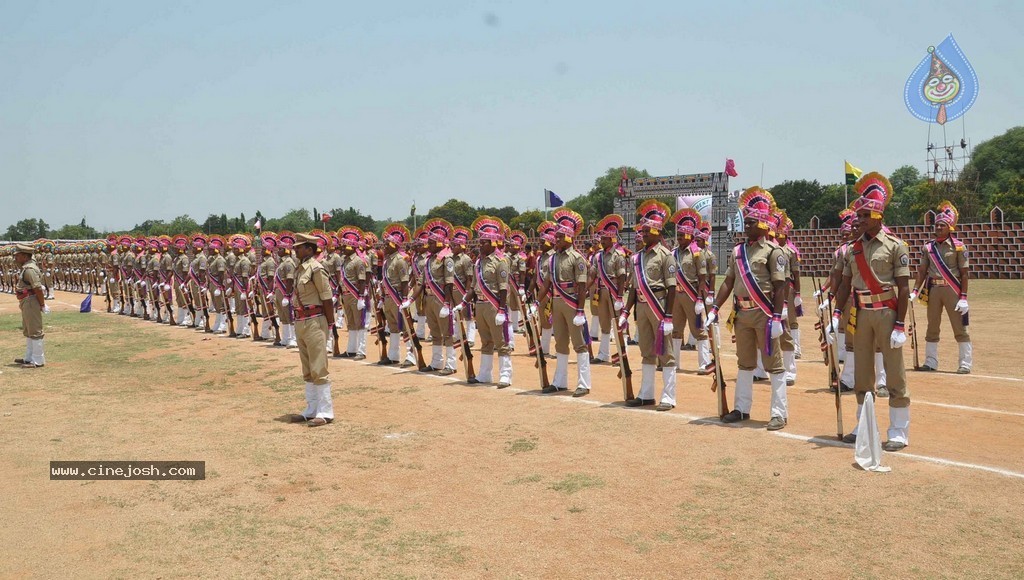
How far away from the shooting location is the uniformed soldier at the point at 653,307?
10258 millimetres

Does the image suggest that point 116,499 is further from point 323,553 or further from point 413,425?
point 413,425

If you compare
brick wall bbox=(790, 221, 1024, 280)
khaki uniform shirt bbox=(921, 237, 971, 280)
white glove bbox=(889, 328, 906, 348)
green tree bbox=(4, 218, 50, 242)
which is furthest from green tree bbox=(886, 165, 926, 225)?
Result: green tree bbox=(4, 218, 50, 242)

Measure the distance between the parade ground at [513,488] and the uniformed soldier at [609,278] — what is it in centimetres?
288

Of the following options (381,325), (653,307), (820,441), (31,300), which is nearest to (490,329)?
Result: (653,307)

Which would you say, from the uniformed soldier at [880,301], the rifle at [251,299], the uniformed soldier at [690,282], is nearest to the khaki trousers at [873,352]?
the uniformed soldier at [880,301]

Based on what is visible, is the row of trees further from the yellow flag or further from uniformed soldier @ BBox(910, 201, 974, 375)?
uniformed soldier @ BBox(910, 201, 974, 375)

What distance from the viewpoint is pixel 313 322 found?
10.3 m

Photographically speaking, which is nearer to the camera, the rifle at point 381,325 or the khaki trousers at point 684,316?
the khaki trousers at point 684,316

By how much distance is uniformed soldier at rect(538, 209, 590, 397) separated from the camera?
11.6m

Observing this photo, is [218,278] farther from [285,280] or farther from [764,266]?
[764,266]

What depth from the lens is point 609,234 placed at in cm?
1412

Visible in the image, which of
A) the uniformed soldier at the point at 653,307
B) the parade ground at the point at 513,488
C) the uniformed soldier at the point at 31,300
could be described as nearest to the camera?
the parade ground at the point at 513,488

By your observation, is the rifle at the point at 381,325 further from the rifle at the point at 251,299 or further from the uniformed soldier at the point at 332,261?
the rifle at the point at 251,299

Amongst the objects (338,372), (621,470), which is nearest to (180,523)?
(621,470)
